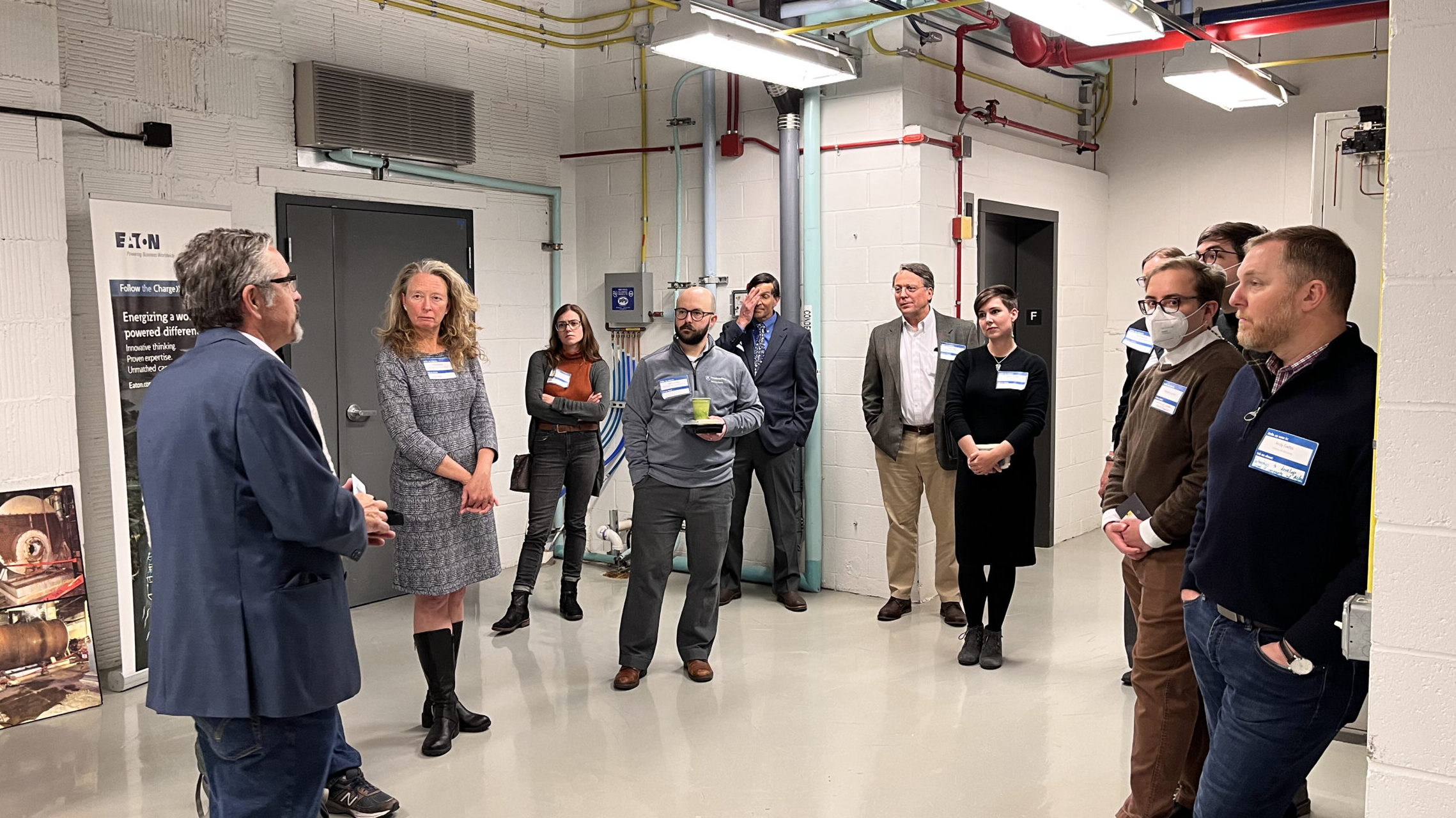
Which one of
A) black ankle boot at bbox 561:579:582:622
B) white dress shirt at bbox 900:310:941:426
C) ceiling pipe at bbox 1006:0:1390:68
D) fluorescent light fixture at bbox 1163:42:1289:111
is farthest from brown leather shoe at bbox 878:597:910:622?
ceiling pipe at bbox 1006:0:1390:68

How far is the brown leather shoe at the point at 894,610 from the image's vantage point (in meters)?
5.31

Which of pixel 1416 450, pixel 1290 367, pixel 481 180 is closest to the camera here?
pixel 1416 450

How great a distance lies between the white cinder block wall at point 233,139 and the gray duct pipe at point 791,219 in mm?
1600

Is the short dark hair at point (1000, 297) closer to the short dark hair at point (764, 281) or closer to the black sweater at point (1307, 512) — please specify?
the short dark hair at point (764, 281)

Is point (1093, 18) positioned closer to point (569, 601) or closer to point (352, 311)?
point (569, 601)

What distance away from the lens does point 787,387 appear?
18.1 ft

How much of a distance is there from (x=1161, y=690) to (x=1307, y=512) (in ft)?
3.40

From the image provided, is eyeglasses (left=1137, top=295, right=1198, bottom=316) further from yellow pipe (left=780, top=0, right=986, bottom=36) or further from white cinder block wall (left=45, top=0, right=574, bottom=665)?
white cinder block wall (left=45, top=0, right=574, bottom=665)

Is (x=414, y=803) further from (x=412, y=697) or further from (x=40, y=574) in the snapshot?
(x=40, y=574)

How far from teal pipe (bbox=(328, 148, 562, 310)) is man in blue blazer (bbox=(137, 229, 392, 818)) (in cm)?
345

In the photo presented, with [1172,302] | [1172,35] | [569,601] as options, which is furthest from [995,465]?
[1172,35]

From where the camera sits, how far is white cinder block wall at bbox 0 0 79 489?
13.2 feet

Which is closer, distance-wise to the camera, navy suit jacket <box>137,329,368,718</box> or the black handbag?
navy suit jacket <box>137,329,368,718</box>

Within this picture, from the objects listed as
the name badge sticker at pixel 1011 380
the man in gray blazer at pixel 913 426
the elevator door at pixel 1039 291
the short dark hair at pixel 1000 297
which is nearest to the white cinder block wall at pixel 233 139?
the man in gray blazer at pixel 913 426
